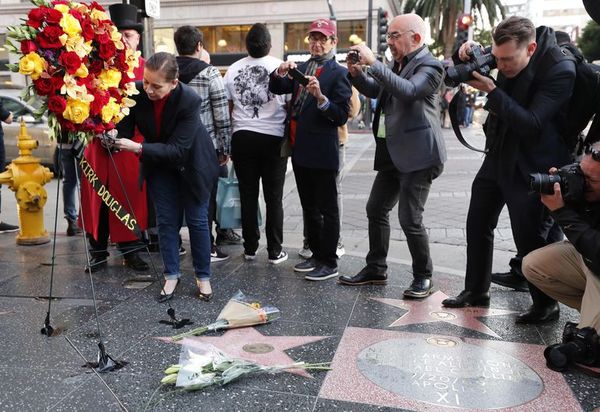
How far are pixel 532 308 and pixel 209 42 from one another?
90.4 feet

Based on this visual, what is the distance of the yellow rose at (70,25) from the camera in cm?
275

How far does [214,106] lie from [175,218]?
1.16 metres

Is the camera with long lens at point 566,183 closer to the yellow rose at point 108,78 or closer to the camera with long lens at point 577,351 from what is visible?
the camera with long lens at point 577,351

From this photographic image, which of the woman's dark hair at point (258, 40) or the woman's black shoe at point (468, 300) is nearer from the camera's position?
the woman's black shoe at point (468, 300)

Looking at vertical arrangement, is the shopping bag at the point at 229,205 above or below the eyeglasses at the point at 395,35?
below

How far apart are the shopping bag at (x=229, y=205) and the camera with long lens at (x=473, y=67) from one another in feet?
8.11

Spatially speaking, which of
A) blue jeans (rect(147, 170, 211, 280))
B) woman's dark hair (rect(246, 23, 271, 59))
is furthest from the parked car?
blue jeans (rect(147, 170, 211, 280))

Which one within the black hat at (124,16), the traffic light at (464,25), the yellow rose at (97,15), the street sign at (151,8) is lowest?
the yellow rose at (97,15)

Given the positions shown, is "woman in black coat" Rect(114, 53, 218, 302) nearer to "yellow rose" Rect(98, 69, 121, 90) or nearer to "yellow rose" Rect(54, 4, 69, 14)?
"yellow rose" Rect(98, 69, 121, 90)

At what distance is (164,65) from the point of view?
3.53 meters

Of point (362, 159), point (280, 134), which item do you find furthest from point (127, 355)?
point (362, 159)

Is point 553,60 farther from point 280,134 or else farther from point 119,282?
point 119,282

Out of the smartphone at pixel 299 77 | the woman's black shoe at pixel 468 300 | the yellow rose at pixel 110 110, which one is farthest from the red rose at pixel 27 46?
the woman's black shoe at pixel 468 300

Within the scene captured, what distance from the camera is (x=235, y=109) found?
Result: 15.8 ft
